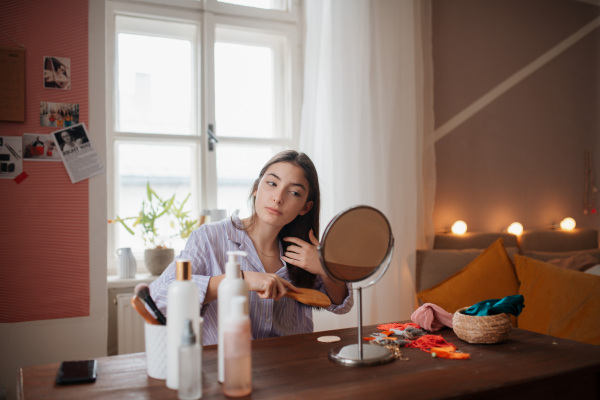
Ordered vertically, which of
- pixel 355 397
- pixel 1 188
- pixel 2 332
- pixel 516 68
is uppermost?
pixel 516 68

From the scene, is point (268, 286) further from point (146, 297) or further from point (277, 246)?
point (277, 246)

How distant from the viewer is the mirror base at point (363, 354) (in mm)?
1093

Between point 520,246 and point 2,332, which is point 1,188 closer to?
point 2,332

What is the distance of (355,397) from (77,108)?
2.00 m

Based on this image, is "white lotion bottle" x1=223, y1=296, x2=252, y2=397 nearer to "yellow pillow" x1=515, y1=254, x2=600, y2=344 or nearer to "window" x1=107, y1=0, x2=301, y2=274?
"yellow pillow" x1=515, y1=254, x2=600, y2=344

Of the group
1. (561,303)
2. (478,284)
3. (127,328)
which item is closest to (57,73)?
(127,328)

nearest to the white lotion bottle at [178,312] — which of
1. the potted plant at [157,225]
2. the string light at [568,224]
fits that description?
the potted plant at [157,225]

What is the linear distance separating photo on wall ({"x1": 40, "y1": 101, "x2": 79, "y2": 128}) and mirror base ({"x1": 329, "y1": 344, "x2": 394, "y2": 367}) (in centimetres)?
178

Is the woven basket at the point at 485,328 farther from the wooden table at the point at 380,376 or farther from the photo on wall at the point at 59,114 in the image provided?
the photo on wall at the point at 59,114

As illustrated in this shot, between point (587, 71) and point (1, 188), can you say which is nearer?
point (1, 188)

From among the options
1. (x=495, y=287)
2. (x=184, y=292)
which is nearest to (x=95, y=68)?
(x=184, y=292)

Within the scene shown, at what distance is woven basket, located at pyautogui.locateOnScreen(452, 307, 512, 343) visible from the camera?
1.25 meters

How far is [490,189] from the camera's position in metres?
3.34

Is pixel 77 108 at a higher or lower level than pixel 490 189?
higher
